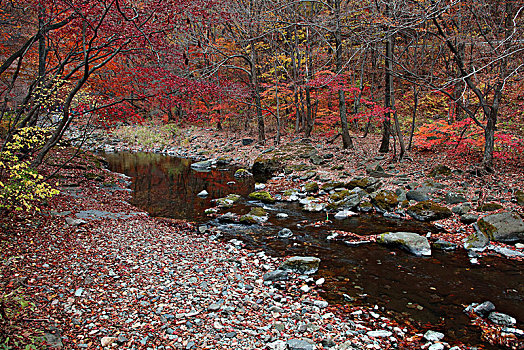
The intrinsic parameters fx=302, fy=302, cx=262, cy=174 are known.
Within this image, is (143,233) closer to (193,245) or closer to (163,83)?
(193,245)

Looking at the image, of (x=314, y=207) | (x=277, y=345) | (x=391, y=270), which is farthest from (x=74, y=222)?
(x=391, y=270)

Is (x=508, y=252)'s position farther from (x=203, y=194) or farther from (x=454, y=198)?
(x=203, y=194)

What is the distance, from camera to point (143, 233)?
7.25 meters

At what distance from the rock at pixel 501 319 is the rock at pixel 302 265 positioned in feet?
8.82

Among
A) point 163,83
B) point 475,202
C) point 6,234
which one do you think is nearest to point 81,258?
point 6,234

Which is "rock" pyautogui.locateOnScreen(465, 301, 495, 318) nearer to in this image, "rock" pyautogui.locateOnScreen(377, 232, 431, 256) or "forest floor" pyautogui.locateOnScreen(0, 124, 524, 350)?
"forest floor" pyautogui.locateOnScreen(0, 124, 524, 350)

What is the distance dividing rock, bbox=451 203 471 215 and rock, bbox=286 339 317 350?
6.44 m

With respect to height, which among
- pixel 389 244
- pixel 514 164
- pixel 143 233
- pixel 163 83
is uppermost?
pixel 163 83

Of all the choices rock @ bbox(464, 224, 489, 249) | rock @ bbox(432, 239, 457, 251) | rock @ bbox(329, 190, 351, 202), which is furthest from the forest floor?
rock @ bbox(329, 190, 351, 202)

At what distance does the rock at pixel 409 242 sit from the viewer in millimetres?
6418

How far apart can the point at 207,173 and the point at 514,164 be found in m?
12.9

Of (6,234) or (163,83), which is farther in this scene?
(163,83)

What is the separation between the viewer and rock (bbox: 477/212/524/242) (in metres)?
6.57

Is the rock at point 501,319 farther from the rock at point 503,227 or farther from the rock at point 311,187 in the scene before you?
the rock at point 311,187
